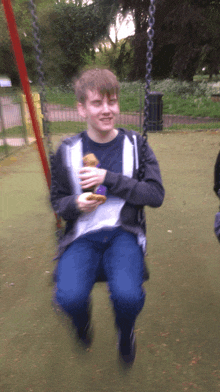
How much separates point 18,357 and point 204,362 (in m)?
1.01

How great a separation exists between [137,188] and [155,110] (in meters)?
7.73

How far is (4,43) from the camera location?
26.5 meters

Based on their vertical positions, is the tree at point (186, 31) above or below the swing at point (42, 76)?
above

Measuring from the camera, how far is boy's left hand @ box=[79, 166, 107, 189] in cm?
157

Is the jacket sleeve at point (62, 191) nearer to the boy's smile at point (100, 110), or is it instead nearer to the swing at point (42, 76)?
the swing at point (42, 76)

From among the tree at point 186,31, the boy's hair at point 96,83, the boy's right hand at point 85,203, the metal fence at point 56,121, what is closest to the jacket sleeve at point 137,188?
the boy's right hand at point 85,203

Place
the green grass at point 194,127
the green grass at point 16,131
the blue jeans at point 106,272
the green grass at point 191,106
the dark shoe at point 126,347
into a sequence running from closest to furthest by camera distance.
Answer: the blue jeans at point 106,272, the dark shoe at point 126,347, the green grass at point 16,131, the green grass at point 194,127, the green grass at point 191,106

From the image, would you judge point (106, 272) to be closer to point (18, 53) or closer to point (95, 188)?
point (95, 188)

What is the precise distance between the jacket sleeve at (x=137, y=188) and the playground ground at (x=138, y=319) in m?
0.79

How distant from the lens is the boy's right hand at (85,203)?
158 cm

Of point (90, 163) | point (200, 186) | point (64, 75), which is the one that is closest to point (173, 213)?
point (200, 186)

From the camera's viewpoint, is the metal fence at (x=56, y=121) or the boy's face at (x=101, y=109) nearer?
the boy's face at (x=101, y=109)

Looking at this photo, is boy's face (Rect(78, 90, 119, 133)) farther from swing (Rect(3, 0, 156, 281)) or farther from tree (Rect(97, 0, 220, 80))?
tree (Rect(97, 0, 220, 80))

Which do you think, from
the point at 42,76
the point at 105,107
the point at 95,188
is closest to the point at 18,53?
the point at 42,76
